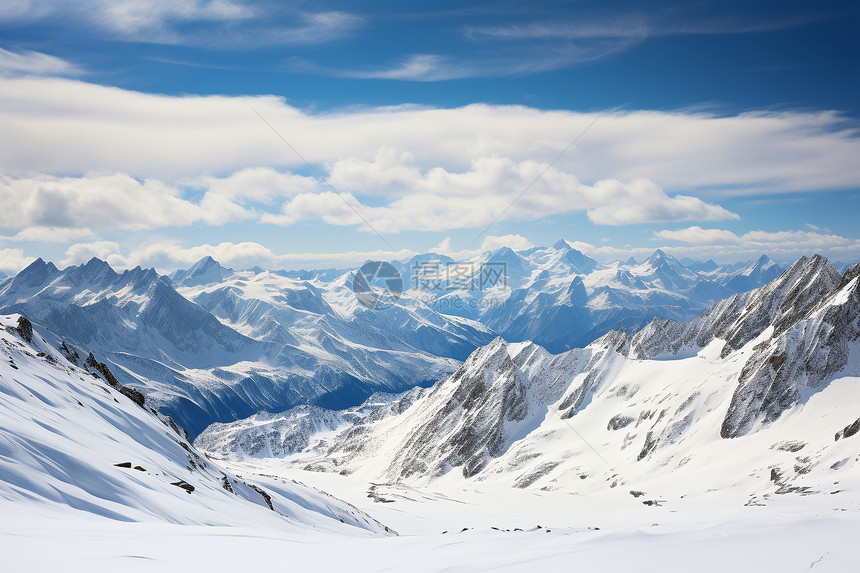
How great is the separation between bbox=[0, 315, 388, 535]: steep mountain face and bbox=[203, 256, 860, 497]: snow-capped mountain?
61165 millimetres

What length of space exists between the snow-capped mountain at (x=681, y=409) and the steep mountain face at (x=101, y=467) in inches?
2408

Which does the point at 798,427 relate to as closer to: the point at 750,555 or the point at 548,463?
the point at 548,463

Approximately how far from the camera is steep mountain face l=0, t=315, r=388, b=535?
1970cm

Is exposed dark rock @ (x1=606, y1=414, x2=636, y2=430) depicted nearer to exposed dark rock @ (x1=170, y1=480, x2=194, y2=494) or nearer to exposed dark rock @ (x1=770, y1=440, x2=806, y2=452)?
exposed dark rock @ (x1=770, y1=440, x2=806, y2=452)

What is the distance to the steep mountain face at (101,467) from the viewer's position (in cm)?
1970

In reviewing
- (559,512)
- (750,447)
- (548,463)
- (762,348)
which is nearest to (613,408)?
(548,463)

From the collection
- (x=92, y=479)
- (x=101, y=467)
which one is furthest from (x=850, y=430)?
(x=92, y=479)

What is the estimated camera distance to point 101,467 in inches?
936

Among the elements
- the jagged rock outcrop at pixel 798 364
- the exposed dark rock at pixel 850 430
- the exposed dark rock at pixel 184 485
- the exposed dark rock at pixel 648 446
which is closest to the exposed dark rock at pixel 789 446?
the exposed dark rock at pixel 850 430

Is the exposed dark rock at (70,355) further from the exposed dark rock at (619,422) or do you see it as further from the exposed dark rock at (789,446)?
the exposed dark rock at (619,422)

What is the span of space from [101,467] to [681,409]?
12117cm

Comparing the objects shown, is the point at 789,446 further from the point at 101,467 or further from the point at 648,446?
the point at 101,467

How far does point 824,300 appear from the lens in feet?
367

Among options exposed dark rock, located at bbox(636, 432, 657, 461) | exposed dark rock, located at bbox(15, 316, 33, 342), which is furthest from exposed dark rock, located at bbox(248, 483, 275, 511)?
exposed dark rock, located at bbox(636, 432, 657, 461)
